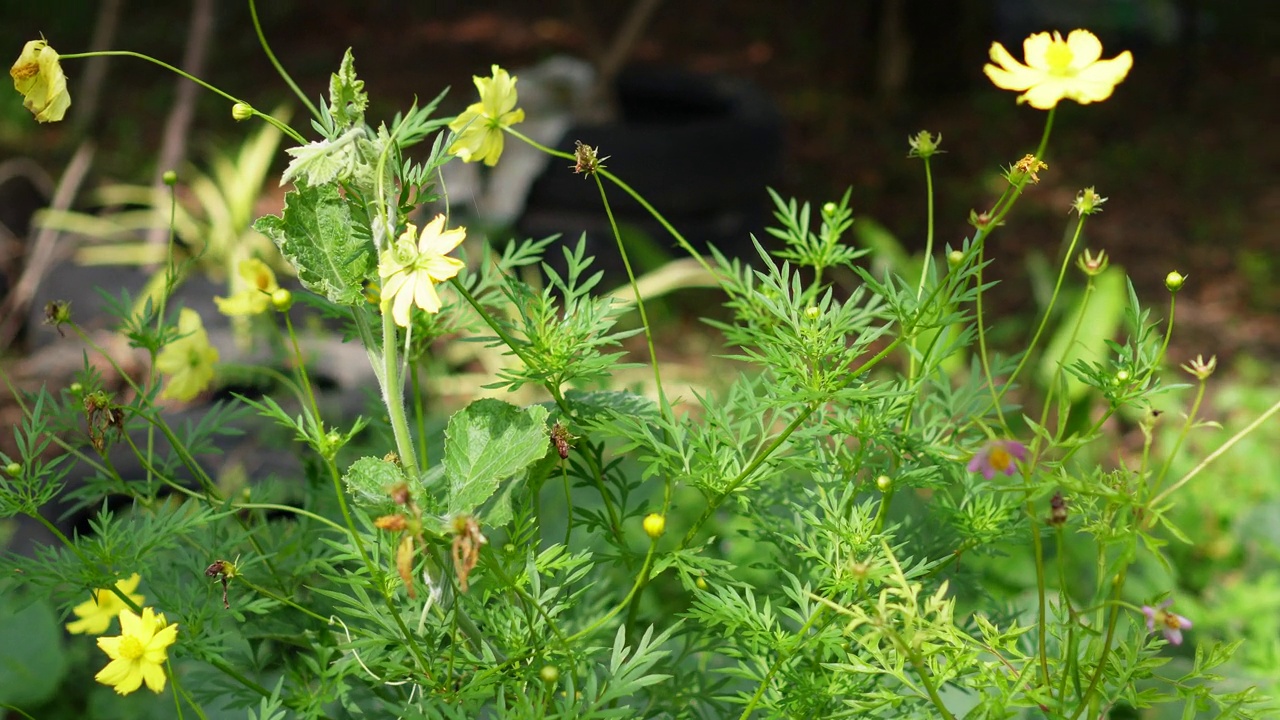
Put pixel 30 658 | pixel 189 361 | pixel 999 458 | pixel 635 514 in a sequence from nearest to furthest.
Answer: pixel 999 458 < pixel 635 514 < pixel 189 361 < pixel 30 658

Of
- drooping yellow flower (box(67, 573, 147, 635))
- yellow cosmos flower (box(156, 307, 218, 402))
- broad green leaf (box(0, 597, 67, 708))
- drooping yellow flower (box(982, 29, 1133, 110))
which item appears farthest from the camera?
broad green leaf (box(0, 597, 67, 708))

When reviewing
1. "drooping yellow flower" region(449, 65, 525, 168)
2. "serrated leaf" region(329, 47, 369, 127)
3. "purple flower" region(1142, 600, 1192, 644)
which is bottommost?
"purple flower" region(1142, 600, 1192, 644)

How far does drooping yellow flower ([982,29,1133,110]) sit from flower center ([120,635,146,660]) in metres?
0.38

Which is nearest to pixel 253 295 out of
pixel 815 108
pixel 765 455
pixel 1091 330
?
pixel 765 455

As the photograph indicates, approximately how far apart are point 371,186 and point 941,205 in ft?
10.5

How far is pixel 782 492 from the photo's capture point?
0.59 m

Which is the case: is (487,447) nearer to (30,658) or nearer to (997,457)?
(997,457)

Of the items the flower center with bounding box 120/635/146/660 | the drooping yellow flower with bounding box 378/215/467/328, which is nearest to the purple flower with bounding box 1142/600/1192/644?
the drooping yellow flower with bounding box 378/215/467/328

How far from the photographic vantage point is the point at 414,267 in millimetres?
408

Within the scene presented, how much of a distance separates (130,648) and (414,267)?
190 millimetres

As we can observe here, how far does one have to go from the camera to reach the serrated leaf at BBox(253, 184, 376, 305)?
0.46 m

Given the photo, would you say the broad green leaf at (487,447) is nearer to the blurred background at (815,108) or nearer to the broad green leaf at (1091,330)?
the broad green leaf at (1091,330)

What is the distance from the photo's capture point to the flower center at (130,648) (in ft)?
1.43

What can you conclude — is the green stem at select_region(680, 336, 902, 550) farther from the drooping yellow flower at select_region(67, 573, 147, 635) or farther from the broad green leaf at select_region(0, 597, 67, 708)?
the broad green leaf at select_region(0, 597, 67, 708)
